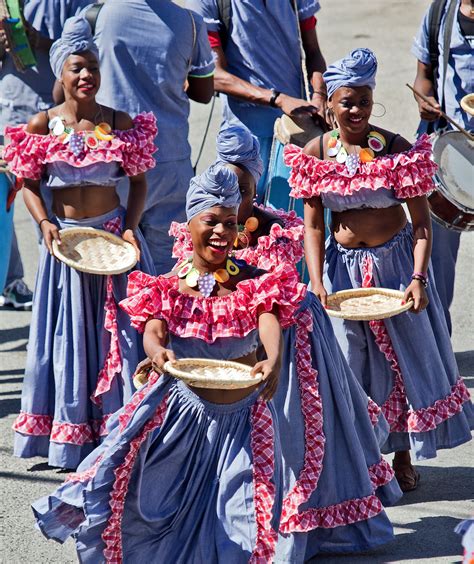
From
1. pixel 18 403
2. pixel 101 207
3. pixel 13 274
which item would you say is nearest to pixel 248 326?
pixel 101 207

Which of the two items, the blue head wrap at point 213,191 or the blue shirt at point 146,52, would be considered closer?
the blue head wrap at point 213,191

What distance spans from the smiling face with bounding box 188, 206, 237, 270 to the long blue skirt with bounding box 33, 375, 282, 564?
474 mm

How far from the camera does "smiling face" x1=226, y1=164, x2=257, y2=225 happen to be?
6.04 m

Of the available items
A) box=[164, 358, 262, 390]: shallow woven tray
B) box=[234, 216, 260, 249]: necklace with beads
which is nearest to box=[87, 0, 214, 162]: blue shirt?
box=[234, 216, 260, 249]: necklace with beads

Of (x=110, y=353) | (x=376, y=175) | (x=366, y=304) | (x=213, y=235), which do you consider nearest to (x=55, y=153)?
(x=110, y=353)

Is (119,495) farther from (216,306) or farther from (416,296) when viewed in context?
(416,296)

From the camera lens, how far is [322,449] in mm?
5602

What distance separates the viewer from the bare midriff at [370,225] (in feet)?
21.0

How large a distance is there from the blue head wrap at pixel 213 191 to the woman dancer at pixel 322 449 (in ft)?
1.84

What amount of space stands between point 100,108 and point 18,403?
A: 1.85 metres

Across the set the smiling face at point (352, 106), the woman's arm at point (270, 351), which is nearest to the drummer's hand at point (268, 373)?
the woman's arm at point (270, 351)

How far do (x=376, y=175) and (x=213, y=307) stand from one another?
1.46m

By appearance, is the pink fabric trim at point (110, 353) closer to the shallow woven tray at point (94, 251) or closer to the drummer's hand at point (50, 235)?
the shallow woven tray at point (94, 251)

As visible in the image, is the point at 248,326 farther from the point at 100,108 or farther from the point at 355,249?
the point at 100,108
